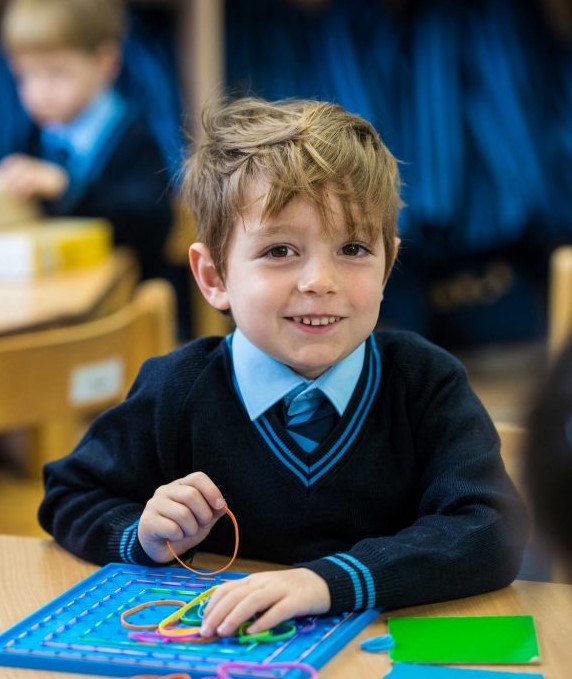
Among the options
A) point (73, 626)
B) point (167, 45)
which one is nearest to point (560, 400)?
point (73, 626)

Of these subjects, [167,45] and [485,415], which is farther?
[167,45]

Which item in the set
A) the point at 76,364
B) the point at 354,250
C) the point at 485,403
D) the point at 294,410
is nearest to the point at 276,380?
the point at 294,410

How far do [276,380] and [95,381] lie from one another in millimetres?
678

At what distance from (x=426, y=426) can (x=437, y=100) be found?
2.58 metres

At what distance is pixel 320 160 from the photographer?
1.15 m

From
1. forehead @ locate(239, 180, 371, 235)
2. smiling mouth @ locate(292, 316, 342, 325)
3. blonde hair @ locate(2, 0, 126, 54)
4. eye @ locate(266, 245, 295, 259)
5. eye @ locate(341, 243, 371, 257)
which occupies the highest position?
blonde hair @ locate(2, 0, 126, 54)

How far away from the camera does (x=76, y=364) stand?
175 cm

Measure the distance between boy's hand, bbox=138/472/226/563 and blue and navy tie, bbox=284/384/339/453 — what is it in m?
0.12

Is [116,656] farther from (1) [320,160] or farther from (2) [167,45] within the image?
(2) [167,45]

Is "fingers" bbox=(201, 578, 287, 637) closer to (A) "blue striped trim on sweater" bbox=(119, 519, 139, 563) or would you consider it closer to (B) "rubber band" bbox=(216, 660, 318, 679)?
(B) "rubber band" bbox=(216, 660, 318, 679)

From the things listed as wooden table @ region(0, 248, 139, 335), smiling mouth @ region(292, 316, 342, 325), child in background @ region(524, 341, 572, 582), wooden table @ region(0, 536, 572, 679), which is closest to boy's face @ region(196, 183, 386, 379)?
smiling mouth @ region(292, 316, 342, 325)

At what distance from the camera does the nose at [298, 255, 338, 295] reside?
1.11m

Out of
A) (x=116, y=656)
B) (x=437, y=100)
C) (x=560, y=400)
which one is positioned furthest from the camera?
(x=437, y=100)

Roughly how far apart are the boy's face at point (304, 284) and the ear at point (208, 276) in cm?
7
